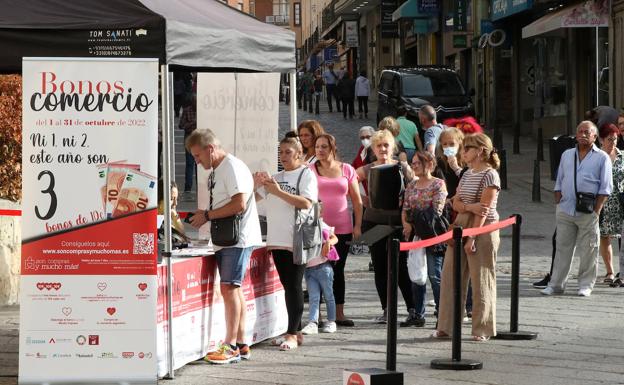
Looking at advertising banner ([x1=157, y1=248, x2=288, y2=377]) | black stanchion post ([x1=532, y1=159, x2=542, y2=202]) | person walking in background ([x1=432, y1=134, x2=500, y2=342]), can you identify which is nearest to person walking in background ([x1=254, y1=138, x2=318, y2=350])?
advertising banner ([x1=157, y1=248, x2=288, y2=377])

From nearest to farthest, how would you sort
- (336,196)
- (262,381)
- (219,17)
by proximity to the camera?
(262,381)
(219,17)
(336,196)

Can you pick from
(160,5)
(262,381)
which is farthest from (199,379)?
(160,5)

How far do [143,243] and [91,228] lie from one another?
33 cm

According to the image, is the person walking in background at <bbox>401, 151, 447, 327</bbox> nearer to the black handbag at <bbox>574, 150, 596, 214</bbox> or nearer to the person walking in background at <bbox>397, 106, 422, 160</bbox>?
the black handbag at <bbox>574, 150, 596, 214</bbox>

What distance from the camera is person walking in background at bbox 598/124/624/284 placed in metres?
12.8

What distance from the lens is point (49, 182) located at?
789 cm

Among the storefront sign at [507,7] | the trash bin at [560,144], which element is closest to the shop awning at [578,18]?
the storefront sign at [507,7]

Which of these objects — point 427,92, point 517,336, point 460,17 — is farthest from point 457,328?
point 460,17

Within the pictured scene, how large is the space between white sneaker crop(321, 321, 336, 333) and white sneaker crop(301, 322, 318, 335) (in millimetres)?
98

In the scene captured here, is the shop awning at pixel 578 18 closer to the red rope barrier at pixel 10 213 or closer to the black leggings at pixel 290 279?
the red rope barrier at pixel 10 213

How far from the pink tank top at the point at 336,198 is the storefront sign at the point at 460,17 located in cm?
3383

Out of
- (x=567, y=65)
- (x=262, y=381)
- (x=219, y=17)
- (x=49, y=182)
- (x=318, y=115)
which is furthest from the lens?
(x=318, y=115)

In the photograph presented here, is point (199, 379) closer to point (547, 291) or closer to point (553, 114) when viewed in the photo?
point (547, 291)

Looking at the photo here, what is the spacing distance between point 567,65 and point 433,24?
18377 mm
